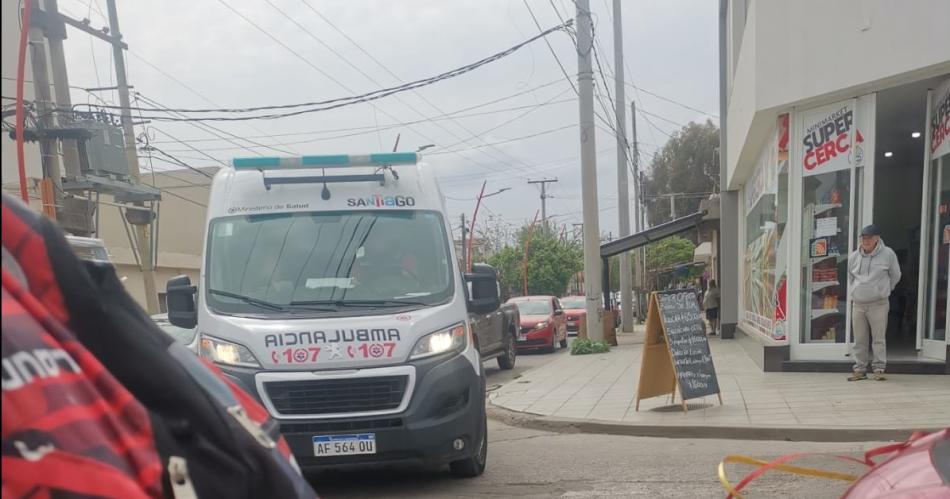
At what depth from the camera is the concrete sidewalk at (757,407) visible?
6621 mm

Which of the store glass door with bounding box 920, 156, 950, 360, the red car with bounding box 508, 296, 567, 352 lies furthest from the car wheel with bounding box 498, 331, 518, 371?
the store glass door with bounding box 920, 156, 950, 360

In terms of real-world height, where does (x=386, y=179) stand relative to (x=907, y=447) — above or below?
above

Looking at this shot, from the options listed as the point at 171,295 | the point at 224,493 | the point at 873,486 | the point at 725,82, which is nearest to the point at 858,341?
the point at 873,486

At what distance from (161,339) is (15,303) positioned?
1.25ft

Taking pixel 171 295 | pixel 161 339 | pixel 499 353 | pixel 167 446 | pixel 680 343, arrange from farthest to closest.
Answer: pixel 499 353 < pixel 680 343 < pixel 171 295 < pixel 161 339 < pixel 167 446

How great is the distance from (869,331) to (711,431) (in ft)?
11.0

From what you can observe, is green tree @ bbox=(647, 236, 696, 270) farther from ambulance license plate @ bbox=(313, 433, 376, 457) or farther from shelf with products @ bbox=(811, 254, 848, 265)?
ambulance license plate @ bbox=(313, 433, 376, 457)

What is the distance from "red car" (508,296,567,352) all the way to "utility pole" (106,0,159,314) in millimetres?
8689

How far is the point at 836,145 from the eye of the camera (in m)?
9.41

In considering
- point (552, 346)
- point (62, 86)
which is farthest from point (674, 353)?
point (62, 86)

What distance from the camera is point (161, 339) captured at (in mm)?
1385

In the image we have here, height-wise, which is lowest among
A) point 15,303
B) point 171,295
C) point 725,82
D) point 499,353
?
point 499,353

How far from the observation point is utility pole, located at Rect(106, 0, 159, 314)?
1608cm

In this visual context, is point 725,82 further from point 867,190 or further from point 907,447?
point 907,447
